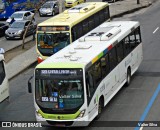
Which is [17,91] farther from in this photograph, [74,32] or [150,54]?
[150,54]

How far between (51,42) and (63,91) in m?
8.62

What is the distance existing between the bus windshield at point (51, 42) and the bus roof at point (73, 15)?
1.92 ft

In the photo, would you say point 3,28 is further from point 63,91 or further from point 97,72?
point 63,91

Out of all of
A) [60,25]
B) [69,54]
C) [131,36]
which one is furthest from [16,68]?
[69,54]

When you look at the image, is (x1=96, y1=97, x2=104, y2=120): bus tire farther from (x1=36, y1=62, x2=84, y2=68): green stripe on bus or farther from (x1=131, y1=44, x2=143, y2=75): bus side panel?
(x1=131, y1=44, x2=143, y2=75): bus side panel

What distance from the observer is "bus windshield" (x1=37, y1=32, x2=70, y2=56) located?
2292 centimetres

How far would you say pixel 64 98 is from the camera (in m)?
14.7

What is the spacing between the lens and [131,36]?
823 inches

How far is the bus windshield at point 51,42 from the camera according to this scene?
22925 mm

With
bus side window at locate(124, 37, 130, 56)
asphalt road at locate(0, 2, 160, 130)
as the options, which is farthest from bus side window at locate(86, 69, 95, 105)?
bus side window at locate(124, 37, 130, 56)

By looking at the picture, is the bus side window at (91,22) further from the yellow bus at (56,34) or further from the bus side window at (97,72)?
the bus side window at (97,72)

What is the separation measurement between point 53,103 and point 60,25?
29.4ft

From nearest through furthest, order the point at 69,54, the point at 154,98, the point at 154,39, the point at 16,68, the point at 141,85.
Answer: the point at 69,54 < the point at 154,98 < the point at 141,85 < the point at 16,68 < the point at 154,39

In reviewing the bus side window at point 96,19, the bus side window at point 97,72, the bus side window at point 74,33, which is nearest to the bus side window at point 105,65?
the bus side window at point 97,72
